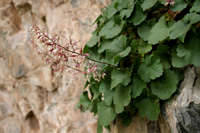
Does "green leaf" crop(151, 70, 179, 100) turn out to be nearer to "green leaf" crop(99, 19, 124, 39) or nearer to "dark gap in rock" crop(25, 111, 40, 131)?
"green leaf" crop(99, 19, 124, 39)

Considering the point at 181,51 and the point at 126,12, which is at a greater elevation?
the point at 126,12

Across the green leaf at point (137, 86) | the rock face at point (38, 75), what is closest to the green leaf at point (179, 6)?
the green leaf at point (137, 86)

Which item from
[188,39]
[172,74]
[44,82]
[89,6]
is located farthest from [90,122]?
[188,39]

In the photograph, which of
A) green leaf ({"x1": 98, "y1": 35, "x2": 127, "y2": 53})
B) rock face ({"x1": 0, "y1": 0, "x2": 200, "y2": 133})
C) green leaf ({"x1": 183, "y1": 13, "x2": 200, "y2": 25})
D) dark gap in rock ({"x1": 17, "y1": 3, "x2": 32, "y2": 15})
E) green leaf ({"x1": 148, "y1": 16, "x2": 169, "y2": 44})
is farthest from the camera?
dark gap in rock ({"x1": 17, "y1": 3, "x2": 32, "y2": 15})

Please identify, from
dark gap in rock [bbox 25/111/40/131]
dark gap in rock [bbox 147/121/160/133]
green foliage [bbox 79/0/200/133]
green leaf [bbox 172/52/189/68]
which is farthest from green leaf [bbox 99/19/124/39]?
dark gap in rock [bbox 25/111/40/131]

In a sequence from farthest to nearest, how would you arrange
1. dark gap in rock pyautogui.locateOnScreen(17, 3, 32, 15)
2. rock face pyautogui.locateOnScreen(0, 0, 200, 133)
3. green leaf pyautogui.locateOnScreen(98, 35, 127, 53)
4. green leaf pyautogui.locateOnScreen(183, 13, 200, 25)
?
dark gap in rock pyautogui.locateOnScreen(17, 3, 32, 15) → rock face pyautogui.locateOnScreen(0, 0, 200, 133) → green leaf pyautogui.locateOnScreen(98, 35, 127, 53) → green leaf pyautogui.locateOnScreen(183, 13, 200, 25)

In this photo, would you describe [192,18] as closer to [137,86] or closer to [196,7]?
[196,7]

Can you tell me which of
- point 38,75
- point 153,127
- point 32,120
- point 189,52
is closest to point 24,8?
point 38,75

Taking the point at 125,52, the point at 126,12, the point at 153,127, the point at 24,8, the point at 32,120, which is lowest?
the point at 153,127
